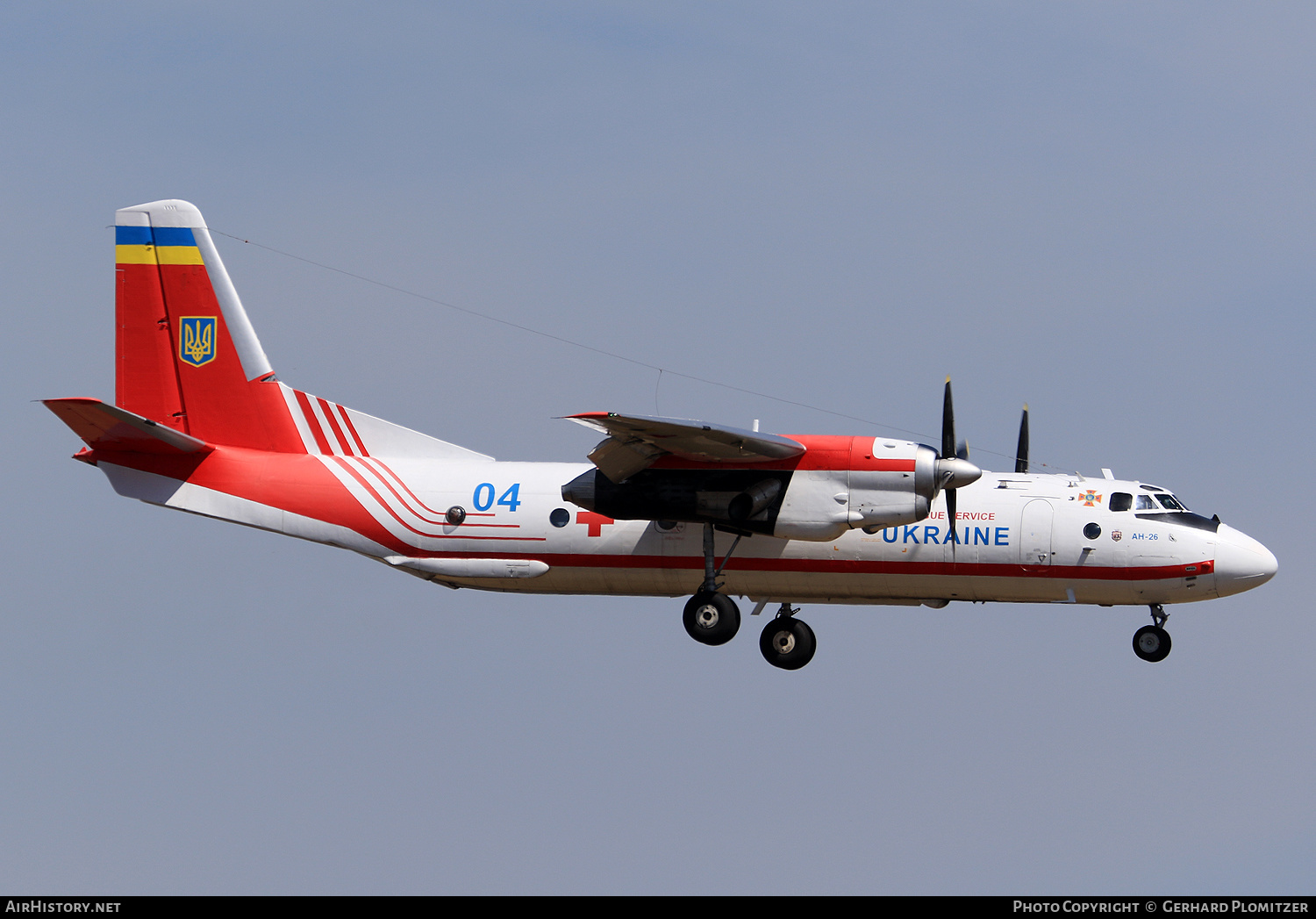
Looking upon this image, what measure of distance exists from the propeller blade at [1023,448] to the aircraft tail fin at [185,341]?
1404 centimetres

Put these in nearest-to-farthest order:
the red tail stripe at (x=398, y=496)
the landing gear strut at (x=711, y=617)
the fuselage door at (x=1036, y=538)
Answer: the landing gear strut at (x=711, y=617)
the fuselage door at (x=1036, y=538)
the red tail stripe at (x=398, y=496)

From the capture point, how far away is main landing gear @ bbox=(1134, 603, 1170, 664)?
1298 inches

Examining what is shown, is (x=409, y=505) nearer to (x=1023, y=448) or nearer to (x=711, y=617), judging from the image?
(x=711, y=617)

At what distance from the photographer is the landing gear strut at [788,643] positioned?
34.2m

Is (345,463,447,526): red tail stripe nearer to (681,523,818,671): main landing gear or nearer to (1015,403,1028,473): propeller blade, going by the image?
(681,523,818,671): main landing gear

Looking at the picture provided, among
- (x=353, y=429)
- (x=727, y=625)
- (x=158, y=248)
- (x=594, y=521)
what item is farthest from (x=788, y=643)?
(x=158, y=248)

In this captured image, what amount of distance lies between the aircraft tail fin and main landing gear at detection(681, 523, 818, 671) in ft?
28.3

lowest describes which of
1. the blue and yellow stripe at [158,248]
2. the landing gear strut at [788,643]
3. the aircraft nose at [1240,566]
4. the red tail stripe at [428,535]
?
the landing gear strut at [788,643]

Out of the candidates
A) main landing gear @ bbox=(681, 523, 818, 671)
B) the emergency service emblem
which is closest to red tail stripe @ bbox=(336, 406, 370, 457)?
the emergency service emblem

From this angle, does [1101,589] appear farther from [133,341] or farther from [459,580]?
[133,341]

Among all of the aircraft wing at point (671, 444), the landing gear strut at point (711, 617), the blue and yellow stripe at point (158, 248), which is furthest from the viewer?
the blue and yellow stripe at point (158, 248)

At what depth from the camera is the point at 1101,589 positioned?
32.8 meters

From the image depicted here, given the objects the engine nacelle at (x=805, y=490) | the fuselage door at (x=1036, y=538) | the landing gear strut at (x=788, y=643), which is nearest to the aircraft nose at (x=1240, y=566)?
the fuselage door at (x=1036, y=538)

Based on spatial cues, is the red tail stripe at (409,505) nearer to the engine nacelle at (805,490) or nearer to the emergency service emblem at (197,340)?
the engine nacelle at (805,490)
